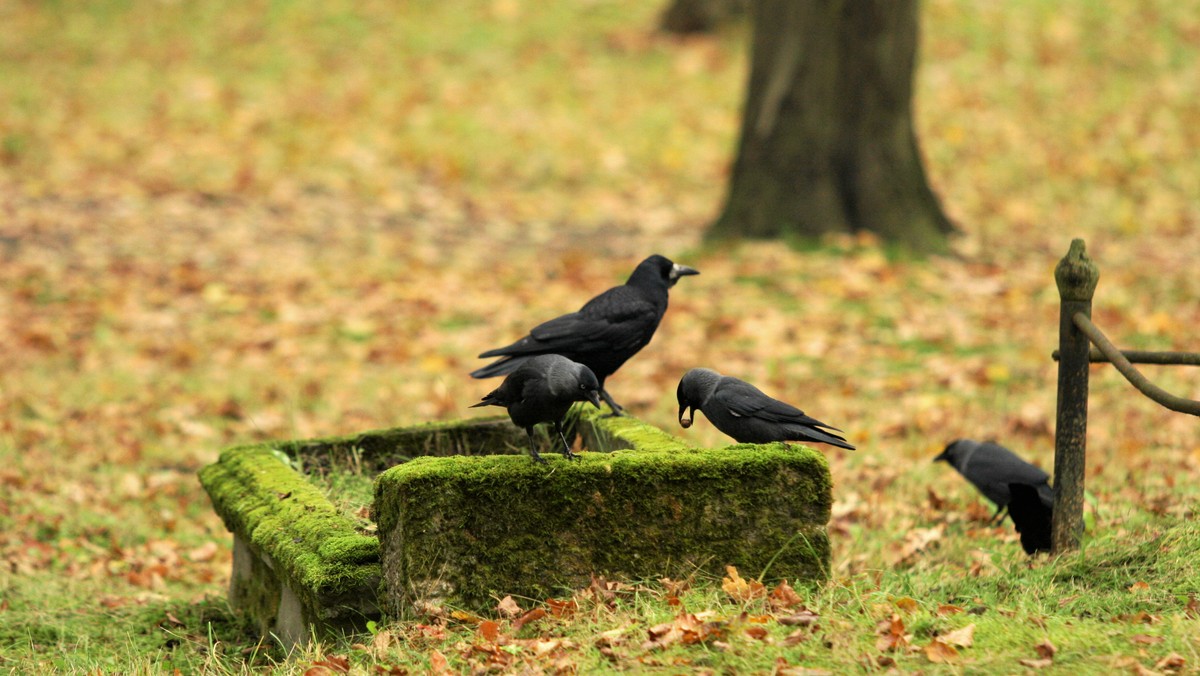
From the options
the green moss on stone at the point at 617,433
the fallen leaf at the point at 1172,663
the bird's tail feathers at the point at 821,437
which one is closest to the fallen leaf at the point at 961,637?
the fallen leaf at the point at 1172,663

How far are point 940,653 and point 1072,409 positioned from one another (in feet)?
6.09

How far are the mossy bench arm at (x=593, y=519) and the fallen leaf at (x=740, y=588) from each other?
0.31ft

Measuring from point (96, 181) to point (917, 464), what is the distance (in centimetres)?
1011

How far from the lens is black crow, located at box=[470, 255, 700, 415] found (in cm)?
574

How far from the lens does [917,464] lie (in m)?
7.50

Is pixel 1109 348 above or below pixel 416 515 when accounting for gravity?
above

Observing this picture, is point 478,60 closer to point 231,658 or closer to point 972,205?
point 972,205

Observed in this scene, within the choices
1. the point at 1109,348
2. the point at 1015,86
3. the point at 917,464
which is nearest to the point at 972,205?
the point at 1015,86

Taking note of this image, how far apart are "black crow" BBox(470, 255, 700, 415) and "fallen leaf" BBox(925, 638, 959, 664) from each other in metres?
2.12

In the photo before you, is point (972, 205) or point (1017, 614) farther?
point (972, 205)

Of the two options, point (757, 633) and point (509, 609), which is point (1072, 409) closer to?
point (757, 633)

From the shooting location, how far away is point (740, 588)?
14.9 ft

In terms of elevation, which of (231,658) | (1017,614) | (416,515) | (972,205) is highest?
(972,205)

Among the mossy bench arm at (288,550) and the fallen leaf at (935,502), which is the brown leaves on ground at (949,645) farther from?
the fallen leaf at (935,502)
